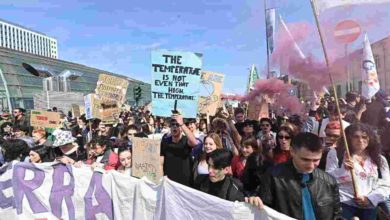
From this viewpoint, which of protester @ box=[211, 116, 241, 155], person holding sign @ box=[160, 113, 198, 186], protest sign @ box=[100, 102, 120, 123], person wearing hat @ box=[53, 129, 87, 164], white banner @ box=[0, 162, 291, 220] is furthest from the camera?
protest sign @ box=[100, 102, 120, 123]

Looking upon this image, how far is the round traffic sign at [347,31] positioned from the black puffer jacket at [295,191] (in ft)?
4.97

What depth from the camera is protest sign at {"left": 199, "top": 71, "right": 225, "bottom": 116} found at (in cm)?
911

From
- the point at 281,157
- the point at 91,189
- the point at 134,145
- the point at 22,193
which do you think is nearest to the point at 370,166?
the point at 281,157

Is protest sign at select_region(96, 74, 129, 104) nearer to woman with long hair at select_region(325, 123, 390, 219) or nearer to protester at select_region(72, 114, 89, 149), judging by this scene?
protester at select_region(72, 114, 89, 149)

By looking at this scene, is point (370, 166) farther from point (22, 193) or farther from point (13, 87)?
point (13, 87)

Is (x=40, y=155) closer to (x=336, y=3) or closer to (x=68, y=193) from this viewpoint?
(x=68, y=193)

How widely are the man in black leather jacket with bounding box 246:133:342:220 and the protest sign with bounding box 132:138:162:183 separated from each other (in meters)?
2.05

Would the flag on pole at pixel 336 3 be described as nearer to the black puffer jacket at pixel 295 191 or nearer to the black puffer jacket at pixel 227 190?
the black puffer jacket at pixel 295 191

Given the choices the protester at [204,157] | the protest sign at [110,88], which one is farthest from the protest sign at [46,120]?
the protester at [204,157]

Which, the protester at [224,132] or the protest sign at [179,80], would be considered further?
the protester at [224,132]

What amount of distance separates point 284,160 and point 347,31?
152 centimetres

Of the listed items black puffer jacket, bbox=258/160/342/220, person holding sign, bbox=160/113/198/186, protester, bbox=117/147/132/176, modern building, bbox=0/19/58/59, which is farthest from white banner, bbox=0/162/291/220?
modern building, bbox=0/19/58/59

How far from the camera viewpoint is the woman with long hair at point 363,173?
369 centimetres

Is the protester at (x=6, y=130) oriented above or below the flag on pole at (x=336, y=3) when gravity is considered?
below
